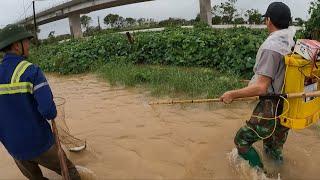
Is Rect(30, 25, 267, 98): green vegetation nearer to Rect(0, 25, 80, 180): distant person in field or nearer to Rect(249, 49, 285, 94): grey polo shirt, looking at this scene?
Rect(249, 49, 285, 94): grey polo shirt

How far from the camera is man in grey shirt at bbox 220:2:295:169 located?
3781 mm

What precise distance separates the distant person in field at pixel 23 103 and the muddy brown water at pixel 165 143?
127 centimetres

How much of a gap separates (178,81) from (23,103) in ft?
17.5

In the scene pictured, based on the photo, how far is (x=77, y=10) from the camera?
4947 cm

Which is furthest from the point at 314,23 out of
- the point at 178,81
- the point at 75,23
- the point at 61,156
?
the point at 75,23

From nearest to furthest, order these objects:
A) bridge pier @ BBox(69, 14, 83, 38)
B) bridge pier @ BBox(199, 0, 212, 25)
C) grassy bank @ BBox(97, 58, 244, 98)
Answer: grassy bank @ BBox(97, 58, 244, 98)
bridge pier @ BBox(199, 0, 212, 25)
bridge pier @ BBox(69, 14, 83, 38)

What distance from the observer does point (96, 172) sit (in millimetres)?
5215

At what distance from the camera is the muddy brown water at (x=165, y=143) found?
5125mm

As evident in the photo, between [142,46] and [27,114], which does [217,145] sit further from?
[142,46]

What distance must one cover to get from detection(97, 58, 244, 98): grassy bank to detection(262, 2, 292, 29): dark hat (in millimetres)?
4093

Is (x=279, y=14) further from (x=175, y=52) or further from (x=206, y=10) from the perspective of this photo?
(x=206, y=10)

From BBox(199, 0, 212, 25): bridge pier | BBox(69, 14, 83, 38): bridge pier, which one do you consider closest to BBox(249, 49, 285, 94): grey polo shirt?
BBox(199, 0, 212, 25): bridge pier

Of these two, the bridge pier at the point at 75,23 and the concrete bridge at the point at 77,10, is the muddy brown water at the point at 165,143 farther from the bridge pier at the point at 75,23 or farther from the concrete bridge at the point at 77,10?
the bridge pier at the point at 75,23

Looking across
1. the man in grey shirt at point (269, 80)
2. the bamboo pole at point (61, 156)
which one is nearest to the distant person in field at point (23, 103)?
the bamboo pole at point (61, 156)
